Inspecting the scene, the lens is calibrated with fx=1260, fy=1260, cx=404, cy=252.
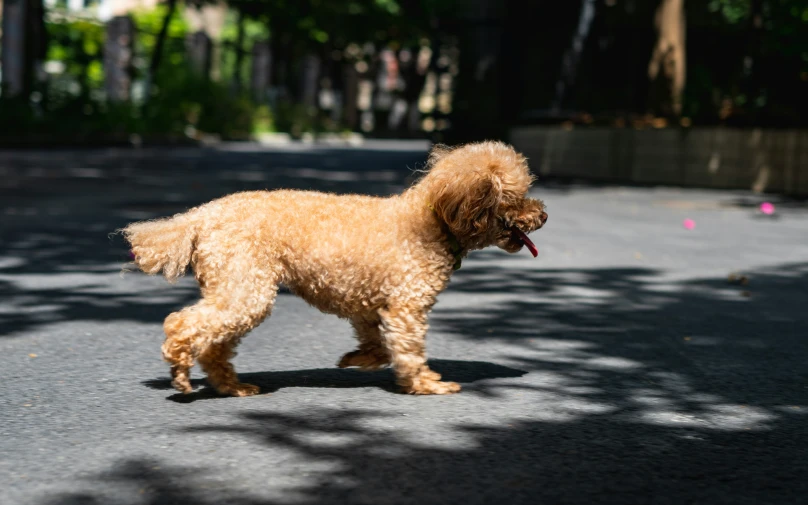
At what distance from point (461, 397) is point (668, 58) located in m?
19.0

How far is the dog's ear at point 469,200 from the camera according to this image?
5457 mm

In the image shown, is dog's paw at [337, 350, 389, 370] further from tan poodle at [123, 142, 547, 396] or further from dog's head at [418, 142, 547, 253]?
dog's head at [418, 142, 547, 253]

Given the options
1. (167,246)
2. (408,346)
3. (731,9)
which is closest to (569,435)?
(408,346)

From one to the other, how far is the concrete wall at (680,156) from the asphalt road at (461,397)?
8988 millimetres

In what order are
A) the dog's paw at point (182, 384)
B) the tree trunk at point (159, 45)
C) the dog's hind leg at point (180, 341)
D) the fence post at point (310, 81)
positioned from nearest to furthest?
the dog's hind leg at point (180, 341)
the dog's paw at point (182, 384)
the tree trunk at point (159, 45)
the fence post at point (310, 81)

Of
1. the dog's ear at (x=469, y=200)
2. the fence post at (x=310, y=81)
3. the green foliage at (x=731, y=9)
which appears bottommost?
the dog's ear at (x=469, y=200)

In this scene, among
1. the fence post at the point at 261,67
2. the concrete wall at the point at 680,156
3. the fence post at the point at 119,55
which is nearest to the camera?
the concrete wall at the point at 680,156

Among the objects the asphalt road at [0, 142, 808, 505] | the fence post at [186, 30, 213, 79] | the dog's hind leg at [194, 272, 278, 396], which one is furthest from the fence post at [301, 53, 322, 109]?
the dog's hind leg at [194, 272, 278, 396]

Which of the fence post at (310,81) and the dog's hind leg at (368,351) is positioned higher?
the fence post at (310,81)

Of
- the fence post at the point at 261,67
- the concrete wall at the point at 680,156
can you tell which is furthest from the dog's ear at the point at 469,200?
the fence post at the point at 261,67

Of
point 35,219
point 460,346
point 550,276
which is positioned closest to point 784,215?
point 550,276

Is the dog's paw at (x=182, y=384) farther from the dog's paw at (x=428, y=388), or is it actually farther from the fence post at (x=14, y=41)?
the fence post at (x=14, y=41)

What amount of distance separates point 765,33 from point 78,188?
12559 mm

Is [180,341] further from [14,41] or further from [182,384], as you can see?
[14,41]
